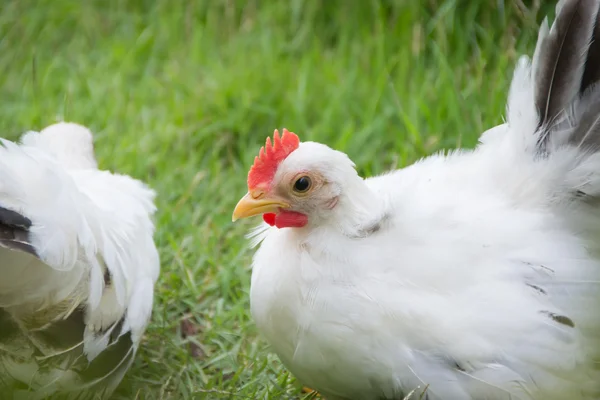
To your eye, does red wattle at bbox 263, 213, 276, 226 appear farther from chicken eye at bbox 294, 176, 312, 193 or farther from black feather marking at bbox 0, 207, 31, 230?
black feather marking at bbox 0, 207, 31, 230

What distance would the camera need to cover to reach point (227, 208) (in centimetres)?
375

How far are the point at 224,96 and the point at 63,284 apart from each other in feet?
6.90

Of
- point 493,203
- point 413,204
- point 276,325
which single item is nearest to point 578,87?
Result: point 493,203

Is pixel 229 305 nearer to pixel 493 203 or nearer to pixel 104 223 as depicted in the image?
pixel 104 223

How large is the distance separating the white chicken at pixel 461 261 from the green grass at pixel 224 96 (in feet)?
1.89

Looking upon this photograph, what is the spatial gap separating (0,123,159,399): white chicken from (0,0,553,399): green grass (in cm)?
36

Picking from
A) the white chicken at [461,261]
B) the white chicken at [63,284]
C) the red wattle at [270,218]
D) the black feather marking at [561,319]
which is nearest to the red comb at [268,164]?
the white chicken at [461,261]

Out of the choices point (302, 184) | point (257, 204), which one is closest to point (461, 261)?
point (302, 184)

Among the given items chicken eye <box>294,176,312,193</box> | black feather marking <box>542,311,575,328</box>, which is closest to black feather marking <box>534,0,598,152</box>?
black feather marking <box>542,311,575,328</box>

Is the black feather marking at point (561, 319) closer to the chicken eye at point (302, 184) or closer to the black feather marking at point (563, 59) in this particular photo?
the black feather marking at point (563, 59)

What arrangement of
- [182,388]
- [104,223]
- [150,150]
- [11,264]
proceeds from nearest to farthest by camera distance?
[11,264]
[104,223]
[182,388]
[150,150]

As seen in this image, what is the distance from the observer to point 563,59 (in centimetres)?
237

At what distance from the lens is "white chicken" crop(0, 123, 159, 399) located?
7.20 ft

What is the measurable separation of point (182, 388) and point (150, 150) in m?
1.57
